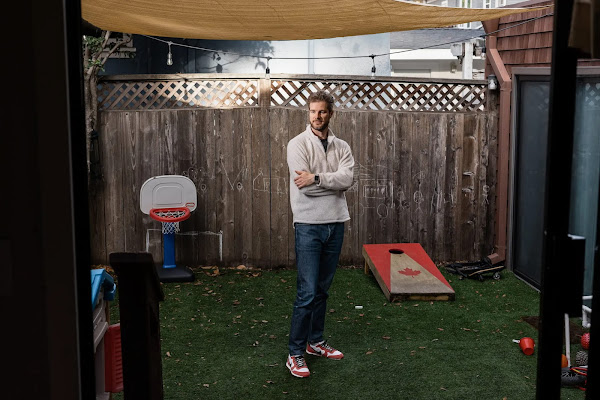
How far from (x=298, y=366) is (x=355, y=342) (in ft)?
2.73

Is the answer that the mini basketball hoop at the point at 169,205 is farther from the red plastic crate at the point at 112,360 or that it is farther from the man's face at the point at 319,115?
the red plastic crate at the point at 112,360

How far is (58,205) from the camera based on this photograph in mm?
1863

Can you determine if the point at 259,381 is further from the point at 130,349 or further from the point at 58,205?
the point at 58,205

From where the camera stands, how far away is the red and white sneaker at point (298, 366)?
15.5ft

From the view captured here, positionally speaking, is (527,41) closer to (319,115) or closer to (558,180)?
(319,115)

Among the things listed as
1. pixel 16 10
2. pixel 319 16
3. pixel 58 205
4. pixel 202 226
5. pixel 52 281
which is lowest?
pixel 202 226

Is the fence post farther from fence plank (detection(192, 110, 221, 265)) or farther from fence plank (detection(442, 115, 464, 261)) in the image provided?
fence plank (detection(442, 115, 464, 261))

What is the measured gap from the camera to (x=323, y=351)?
5094 millimetres

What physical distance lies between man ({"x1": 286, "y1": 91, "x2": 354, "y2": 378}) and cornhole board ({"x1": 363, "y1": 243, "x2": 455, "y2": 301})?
1.92 metres

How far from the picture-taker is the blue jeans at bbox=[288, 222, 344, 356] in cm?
454

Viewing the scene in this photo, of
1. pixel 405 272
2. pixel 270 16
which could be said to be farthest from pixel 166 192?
pixel 405 272

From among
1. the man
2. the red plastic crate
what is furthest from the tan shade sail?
the red plastic crate

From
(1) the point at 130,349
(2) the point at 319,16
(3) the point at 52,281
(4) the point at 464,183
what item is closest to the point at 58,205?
(3) the point at 52,281

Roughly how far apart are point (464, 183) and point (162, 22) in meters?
3.80
